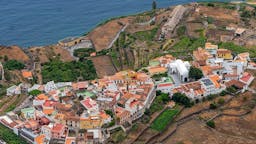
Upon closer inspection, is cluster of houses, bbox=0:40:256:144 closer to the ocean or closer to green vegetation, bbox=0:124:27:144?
green vegetation, bbox=0:124:27:144

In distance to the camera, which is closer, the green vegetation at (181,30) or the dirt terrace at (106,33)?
the green vegetation at (181,30)

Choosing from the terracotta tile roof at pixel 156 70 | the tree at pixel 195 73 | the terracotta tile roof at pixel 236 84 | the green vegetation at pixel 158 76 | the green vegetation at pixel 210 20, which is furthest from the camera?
the green vegetation at pixel 210 20

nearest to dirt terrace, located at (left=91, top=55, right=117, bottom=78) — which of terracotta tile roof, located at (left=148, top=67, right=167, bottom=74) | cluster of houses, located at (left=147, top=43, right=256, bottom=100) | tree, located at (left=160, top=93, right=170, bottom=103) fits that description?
cluster of houses, located at (left=147, top=43, right=256, bottom=100)

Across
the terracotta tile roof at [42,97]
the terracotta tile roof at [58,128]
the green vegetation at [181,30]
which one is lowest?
the terracotta tile roof at [58,128]

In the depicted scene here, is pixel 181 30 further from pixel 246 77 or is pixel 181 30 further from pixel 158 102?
pixel 158 102

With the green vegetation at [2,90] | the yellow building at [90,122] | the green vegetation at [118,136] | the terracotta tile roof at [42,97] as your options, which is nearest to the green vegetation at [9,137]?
the terracotta tile roof at [42,97]

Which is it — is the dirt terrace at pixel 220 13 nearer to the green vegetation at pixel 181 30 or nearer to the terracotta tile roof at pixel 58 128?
the green vegetation at pixel 181 30

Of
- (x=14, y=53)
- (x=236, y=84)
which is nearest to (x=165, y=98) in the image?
(x=236, y=84)
